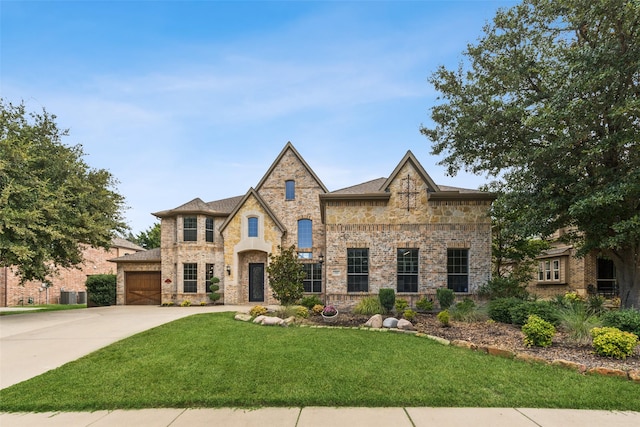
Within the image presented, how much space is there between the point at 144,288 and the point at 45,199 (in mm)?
9442

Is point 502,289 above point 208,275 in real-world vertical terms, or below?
above

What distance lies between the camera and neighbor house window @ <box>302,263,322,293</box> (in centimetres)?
1948

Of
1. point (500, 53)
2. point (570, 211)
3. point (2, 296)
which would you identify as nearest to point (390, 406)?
point (570, 211)

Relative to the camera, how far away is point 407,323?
33.9 feet

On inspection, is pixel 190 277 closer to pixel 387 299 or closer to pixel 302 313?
pixel 302 313

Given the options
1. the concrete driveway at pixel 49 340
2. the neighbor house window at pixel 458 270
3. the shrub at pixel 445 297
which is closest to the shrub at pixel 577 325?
the shrub at pixel 445 297

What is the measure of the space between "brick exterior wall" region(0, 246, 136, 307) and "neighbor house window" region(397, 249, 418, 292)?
1817 centimetres

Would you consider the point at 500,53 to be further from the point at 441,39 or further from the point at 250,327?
the point at 250,327

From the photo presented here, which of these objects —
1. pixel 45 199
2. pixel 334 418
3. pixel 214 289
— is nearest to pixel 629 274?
pixel 334 418

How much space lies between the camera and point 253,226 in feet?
66.6

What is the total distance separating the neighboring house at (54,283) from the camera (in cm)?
2561

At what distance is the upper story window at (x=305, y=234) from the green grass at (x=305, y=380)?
1235cm

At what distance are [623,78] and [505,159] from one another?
3.99 m

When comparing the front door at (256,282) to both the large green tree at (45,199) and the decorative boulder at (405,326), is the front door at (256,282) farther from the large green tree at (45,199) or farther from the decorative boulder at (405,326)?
the decorative boulder at (405,326)
